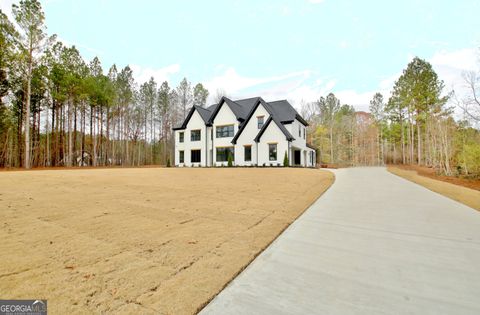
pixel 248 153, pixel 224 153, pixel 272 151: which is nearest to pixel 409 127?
pixel 272 151

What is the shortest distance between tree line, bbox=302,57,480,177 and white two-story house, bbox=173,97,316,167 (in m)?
12.6

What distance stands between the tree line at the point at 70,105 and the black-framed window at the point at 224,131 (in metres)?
18.1

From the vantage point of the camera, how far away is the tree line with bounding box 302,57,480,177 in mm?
15547

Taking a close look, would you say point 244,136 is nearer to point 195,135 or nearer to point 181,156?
point 195,135

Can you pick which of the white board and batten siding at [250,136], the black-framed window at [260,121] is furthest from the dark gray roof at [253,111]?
the black-framed window at [260,121]

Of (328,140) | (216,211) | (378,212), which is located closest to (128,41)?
(216,211)

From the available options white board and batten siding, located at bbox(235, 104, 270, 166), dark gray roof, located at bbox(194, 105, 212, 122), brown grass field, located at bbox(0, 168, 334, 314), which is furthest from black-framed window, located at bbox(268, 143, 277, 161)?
brown grass field, located at bbox(0, 168, 334, 314)

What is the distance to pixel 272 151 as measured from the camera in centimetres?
2302

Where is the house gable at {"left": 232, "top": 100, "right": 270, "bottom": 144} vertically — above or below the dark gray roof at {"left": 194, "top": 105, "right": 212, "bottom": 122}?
below

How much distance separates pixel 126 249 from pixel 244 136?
2202cm

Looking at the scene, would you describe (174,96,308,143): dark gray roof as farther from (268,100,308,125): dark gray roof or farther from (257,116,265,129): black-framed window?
(257,116,265,129): black-framed window

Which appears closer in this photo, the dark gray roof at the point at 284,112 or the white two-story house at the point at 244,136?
the white two-story house at the point at 244,136

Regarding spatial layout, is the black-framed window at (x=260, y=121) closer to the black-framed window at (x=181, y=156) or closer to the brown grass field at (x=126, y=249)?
the black-framed window at (x=181, y=156)

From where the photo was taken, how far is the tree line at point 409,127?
612 inches
